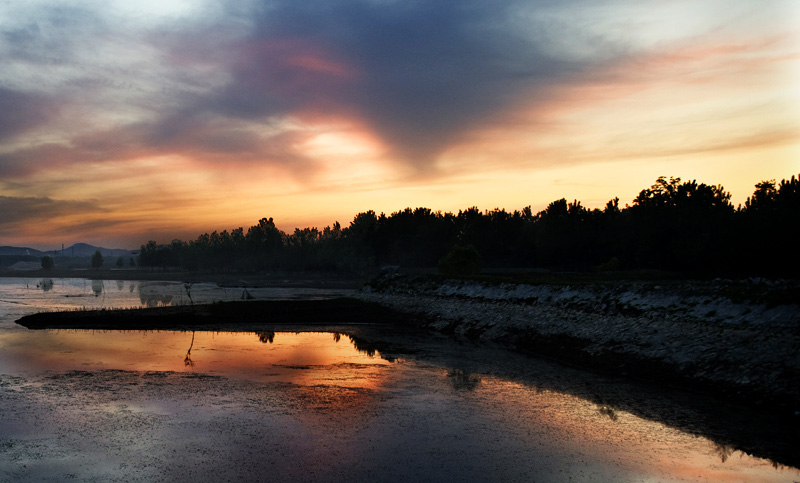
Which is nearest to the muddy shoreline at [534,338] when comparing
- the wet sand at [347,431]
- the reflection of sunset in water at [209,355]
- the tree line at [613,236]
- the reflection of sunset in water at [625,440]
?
the wet sand at [347,431]

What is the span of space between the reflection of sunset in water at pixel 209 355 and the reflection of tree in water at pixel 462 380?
3472mm

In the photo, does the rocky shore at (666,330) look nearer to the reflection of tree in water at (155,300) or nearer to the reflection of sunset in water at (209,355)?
the reflection of sunset in water at (209,355)

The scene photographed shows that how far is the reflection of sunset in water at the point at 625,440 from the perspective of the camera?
13.5 m

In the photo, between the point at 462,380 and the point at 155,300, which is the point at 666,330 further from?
the point at 155,300

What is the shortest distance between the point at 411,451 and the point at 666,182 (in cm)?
14058

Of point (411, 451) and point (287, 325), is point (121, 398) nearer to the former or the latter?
point (411, 451)

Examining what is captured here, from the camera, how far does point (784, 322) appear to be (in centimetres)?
2466

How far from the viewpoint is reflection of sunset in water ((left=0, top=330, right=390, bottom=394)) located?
86.2ft

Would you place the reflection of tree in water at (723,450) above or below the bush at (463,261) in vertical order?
below

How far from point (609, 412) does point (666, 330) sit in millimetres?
10594

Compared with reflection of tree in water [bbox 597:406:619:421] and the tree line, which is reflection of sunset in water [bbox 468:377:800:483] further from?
the tree line

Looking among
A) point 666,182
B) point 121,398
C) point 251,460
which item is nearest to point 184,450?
point 251,460

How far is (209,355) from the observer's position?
1244 inches

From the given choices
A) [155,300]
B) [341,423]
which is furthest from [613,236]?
[341,423]
